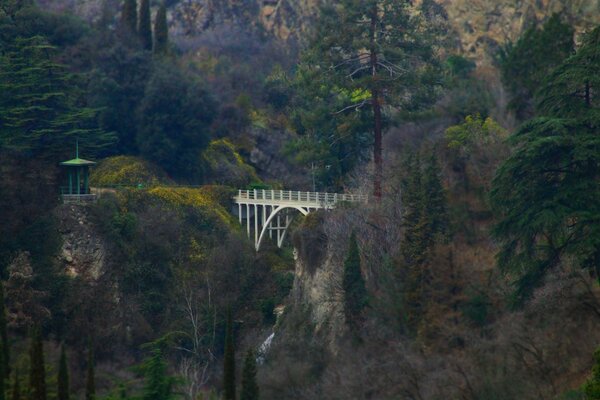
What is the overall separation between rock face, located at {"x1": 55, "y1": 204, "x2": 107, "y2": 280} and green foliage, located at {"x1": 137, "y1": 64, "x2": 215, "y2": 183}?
769cm

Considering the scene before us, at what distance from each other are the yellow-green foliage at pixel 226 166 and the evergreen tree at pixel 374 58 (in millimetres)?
13519

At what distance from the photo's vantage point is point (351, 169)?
62188mm

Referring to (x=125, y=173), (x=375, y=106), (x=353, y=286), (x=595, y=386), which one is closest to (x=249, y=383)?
(x=353, y=286)

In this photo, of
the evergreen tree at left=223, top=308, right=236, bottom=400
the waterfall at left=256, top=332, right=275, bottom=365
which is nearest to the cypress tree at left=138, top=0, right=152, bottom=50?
the waterfall at left=256, top=332, right=275, bottom=365

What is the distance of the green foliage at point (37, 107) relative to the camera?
63.8 metres

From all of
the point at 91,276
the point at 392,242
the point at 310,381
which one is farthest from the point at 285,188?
the point at 310,381

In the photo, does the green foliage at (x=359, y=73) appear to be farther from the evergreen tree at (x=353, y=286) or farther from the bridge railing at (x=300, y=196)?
the evergreen tree at (x=353, y=286)

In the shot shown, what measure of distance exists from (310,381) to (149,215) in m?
20.8

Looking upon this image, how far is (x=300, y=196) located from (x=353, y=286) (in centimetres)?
1552

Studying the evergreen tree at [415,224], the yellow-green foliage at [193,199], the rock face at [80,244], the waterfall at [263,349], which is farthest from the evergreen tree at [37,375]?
the yellow-green foliage at [193,199]

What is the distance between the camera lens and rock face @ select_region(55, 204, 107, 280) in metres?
61.4

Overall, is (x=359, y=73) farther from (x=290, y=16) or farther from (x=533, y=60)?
(x=290, y=16)

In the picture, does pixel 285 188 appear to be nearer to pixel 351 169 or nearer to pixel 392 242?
pixel 351 169

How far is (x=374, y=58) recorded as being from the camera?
5891 centimetres
